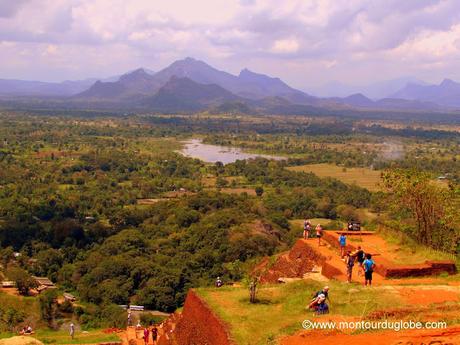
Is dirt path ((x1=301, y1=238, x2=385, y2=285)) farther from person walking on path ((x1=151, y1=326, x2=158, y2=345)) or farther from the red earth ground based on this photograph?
person walking on path ((x1=151, y1=326, x2=158, y2=345))

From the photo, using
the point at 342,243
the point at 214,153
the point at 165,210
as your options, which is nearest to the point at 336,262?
the point at 342,243

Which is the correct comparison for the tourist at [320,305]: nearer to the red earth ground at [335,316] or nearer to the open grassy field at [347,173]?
the red earth ground at [335,316]

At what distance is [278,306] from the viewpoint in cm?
1544

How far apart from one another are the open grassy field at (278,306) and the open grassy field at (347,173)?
6499cm

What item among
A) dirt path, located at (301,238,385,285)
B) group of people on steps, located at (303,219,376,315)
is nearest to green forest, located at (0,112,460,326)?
dirt path, located at (301,238,385,285)

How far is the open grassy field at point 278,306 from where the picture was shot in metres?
13.3

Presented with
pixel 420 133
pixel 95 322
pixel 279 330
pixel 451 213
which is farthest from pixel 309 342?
pixel 420 133

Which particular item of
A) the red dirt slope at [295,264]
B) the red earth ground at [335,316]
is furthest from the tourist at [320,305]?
the red dirt slope at [295,264]

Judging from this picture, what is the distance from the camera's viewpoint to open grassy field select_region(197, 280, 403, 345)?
1330 cm

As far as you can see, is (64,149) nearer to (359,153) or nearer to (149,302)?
(359,153)

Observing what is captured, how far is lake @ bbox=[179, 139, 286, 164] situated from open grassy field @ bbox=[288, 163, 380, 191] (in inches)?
538

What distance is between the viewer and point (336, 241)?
22234 millimetres

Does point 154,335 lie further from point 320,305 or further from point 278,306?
point 320,305

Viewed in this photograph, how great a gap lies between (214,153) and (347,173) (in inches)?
1454
